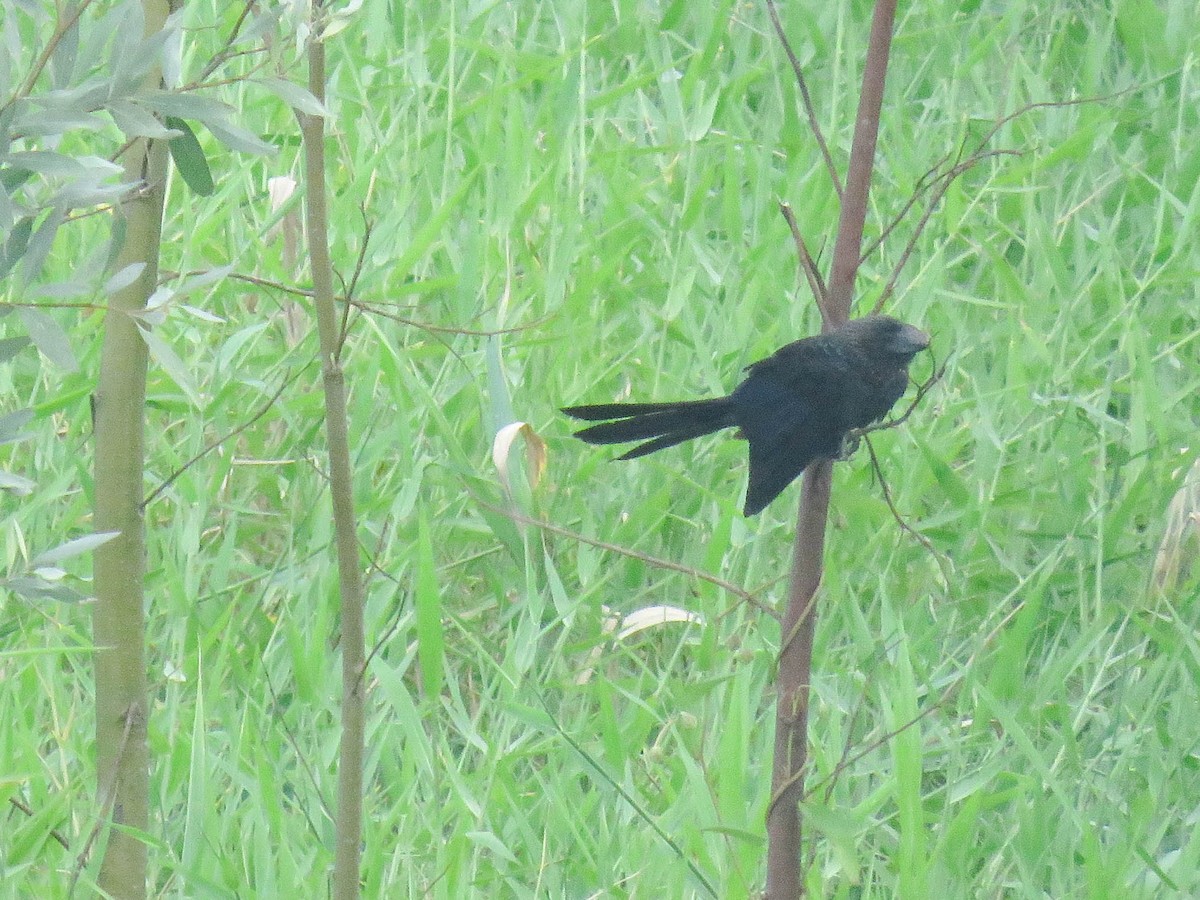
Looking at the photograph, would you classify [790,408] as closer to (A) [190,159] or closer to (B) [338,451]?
(B) [338,451]

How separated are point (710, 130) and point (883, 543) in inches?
68.9

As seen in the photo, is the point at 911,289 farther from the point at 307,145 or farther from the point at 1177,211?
the point at 307,145

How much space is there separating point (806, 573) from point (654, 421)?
618 millimetres

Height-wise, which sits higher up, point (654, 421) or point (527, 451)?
point (654, 421)

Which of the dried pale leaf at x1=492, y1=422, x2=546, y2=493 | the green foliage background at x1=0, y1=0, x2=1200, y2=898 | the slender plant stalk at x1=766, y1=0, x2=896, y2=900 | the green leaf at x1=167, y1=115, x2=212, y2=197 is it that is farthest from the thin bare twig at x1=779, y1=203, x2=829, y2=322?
the dried pale leaf at x1=492, y1=422, x2=546, y2=493

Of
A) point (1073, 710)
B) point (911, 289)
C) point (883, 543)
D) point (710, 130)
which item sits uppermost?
point (710, 130)

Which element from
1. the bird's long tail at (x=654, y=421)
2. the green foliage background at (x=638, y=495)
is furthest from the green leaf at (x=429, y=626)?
the bird's long tail at (x=654, y=421)

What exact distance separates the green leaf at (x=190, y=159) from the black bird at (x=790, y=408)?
2.16ft

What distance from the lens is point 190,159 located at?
177cm

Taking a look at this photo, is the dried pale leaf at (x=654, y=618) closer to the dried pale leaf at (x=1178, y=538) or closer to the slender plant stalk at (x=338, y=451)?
the dried pale leaf at (x=1178, y=538)

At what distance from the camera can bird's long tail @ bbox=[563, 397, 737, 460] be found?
7.55ft

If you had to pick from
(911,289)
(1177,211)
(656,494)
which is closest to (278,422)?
(656,494)

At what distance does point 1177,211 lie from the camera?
412 cm

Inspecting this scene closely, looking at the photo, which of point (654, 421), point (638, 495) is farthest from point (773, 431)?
point (638, 495)
